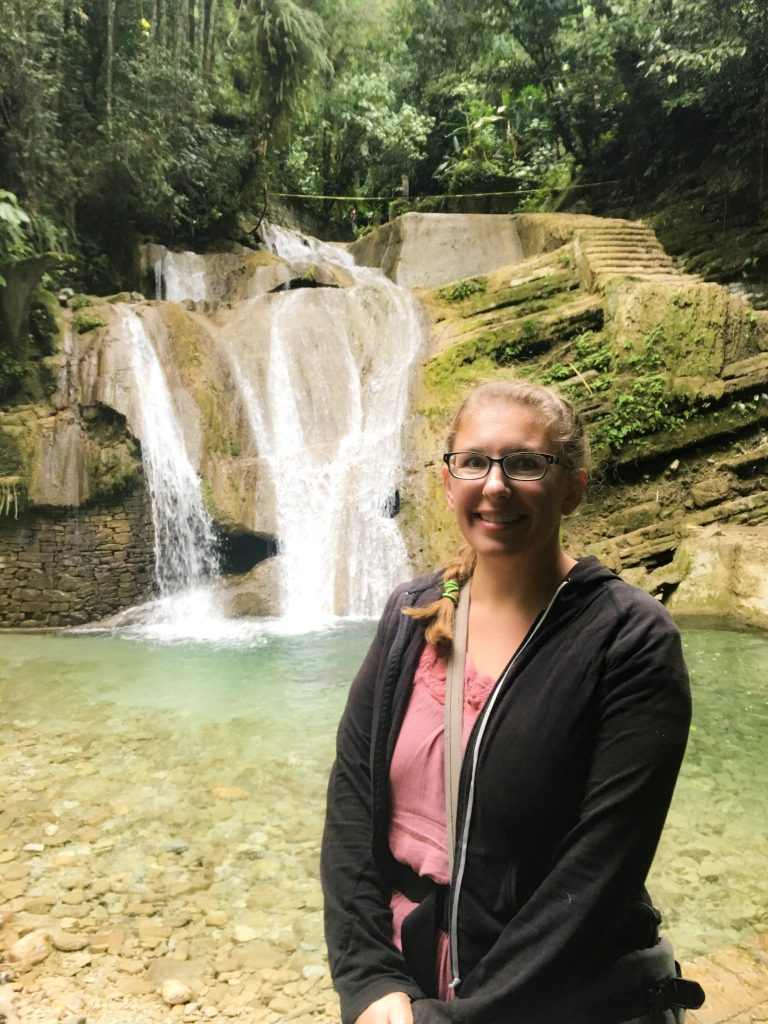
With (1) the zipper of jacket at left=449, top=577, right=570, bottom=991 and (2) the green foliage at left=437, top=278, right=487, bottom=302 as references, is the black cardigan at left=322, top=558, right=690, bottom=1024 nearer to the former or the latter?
(1) the zipper of jacket at left=449, top=577, right=570, bottom=991

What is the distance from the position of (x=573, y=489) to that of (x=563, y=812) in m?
0.57

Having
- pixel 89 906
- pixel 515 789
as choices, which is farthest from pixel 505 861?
pixel 89 906

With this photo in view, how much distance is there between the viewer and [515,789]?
1226 millimetres

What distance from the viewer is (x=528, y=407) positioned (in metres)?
1.39

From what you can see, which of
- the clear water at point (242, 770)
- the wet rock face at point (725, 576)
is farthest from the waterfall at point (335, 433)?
the wet rock face at point (725, 576)

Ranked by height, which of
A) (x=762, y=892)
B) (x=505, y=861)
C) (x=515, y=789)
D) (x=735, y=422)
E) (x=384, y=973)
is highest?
(x=735, y=422)

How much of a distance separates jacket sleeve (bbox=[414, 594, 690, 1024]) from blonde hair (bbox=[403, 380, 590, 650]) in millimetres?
313

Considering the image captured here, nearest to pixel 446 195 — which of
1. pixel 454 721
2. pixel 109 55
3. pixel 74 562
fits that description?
pixel 109 55

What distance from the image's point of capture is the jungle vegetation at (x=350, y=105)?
11.8m

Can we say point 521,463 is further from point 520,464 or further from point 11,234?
point 11,234

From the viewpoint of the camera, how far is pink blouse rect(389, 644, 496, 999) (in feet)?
4.35

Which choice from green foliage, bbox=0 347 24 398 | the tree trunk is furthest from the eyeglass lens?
the tree trunk

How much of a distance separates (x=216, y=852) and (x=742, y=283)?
11.7 m

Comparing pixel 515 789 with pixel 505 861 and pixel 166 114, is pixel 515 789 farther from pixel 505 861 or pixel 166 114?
pixel 166 114
